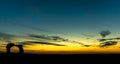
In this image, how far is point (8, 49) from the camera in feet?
178

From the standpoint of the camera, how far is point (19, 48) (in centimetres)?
5722

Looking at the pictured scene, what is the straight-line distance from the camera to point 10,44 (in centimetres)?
5416

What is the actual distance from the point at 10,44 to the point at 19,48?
358cm
